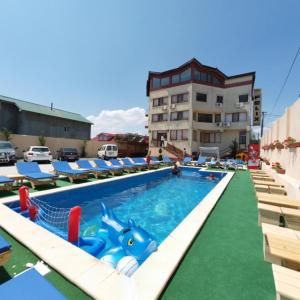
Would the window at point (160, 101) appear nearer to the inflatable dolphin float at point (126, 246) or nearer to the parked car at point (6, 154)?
the parked car at point (6, 154)

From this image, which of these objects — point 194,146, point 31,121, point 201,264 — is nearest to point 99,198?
point 201,264

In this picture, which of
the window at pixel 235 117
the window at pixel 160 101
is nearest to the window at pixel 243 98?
the window at pixel 235 117

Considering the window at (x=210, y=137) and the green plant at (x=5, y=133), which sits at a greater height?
the window at (x=210, y=137)

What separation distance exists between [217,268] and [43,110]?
32.1 m

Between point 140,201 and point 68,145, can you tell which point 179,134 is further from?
point 140,201

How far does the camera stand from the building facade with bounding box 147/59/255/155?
2622 centimetres

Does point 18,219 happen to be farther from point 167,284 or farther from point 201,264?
point 201,264

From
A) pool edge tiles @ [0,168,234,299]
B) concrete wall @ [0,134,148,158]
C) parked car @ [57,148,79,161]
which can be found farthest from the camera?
concrete wall @ [0,134,148,158]

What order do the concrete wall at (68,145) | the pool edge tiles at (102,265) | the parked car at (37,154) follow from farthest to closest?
the concrete wall at (68,145) → the parked car at (37,154) → the pool edge tiles at (102,265)

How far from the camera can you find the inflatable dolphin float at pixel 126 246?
10.1 feet

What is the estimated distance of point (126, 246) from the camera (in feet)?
12.6

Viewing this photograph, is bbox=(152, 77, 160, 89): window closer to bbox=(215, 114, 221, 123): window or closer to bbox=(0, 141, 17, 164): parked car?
bbox=(215, 114, 221, 123): window

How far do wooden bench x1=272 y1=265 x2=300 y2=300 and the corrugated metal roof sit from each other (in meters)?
30.6

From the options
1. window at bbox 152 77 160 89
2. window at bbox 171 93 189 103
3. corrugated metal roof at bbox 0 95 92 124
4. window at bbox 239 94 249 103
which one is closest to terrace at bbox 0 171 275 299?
window at bbox 171 93 189 103
